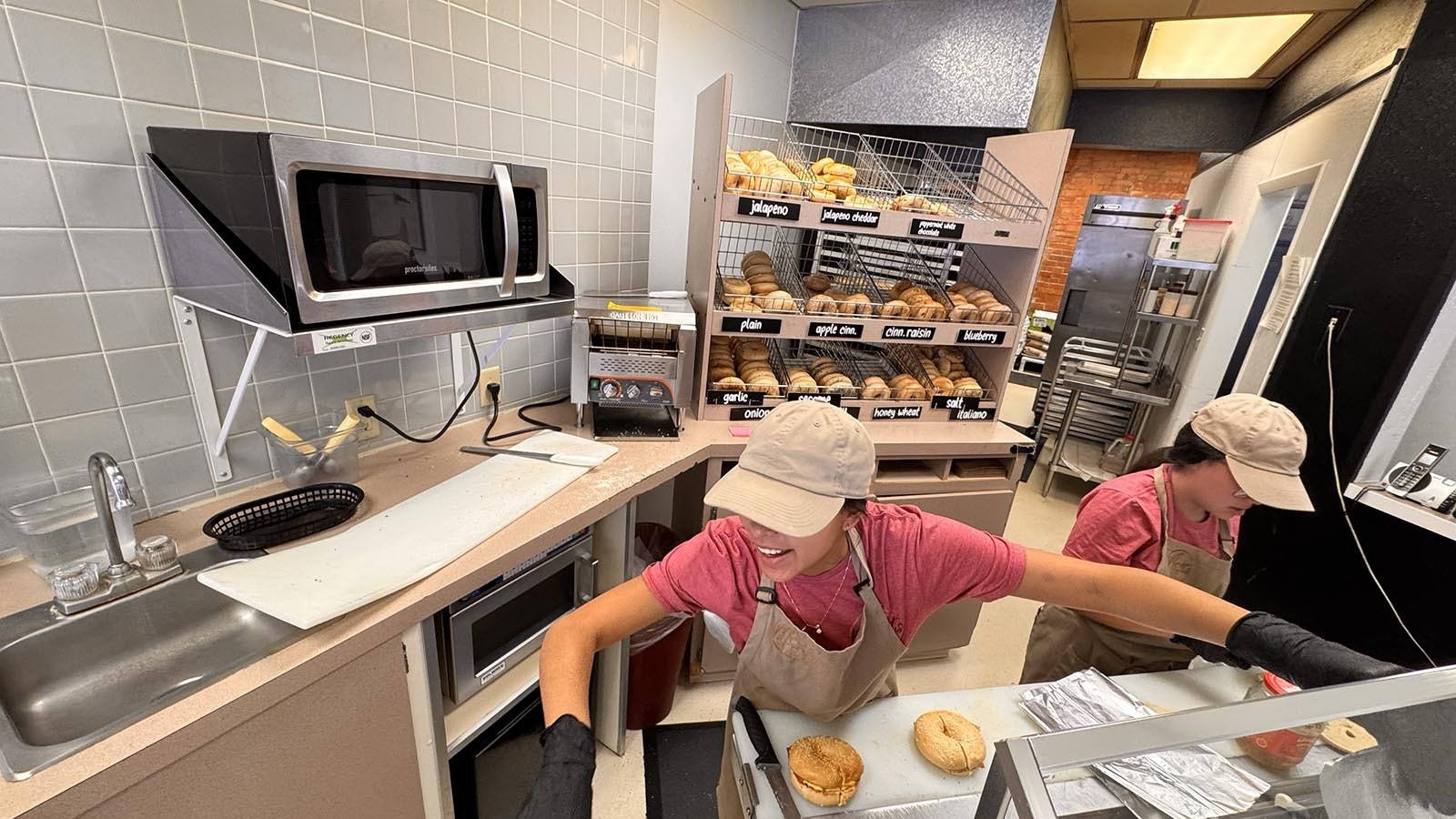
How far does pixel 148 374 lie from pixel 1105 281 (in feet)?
17.6

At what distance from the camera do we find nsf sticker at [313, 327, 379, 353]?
104 cm

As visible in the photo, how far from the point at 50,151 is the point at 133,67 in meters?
0.22

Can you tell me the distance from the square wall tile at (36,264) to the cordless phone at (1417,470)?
143 inches

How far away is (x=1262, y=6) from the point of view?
2727mm

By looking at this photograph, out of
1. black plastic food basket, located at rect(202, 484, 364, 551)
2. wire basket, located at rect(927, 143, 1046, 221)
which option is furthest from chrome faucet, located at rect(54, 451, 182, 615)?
wire basket, located at rect(927, 143, 1046, 221)

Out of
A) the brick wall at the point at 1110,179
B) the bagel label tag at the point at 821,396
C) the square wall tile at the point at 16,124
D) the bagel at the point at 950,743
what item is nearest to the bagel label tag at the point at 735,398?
the bagel label tag at the point at 821,396

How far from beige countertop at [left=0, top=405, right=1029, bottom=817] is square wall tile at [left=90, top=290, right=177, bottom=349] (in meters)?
0.40

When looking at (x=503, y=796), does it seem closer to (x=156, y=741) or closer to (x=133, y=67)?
(x=156, y=741)

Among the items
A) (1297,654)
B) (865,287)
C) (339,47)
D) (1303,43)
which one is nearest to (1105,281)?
(1303,43)

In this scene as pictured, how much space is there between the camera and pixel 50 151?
1008 millimetres

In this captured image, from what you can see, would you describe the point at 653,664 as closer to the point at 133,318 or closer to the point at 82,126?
the point at 133,318

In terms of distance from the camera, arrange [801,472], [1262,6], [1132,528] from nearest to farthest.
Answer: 1. [801,472]
2. [1132,528]
3. [1262,6]

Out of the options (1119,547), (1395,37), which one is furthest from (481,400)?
(1395,37)

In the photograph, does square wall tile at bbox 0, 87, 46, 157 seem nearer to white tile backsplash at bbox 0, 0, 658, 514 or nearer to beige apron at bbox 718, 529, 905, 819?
white tile backsplash at bbox 0, 0, 658, 514
